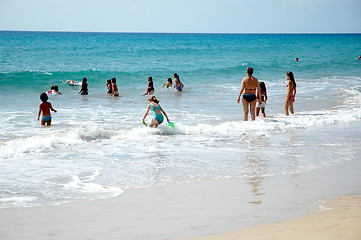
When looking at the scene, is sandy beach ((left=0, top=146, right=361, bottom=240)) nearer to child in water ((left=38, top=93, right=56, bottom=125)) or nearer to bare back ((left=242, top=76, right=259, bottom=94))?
bare back ((left=242, top=76, right=259, bottom=94))

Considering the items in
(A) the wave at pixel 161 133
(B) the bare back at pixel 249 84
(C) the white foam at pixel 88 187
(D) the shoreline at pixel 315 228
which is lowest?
(C) the white foam at pixel 88 187

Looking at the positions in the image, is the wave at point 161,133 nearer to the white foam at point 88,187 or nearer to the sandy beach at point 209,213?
the white foam at point 88,187

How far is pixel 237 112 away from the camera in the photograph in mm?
16125

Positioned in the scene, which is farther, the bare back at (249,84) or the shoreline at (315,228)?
the bare back at (249,84)

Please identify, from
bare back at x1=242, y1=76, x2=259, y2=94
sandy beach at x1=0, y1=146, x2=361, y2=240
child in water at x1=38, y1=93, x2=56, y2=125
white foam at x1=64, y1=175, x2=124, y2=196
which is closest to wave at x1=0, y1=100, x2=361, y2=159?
bare back at x1=242, y1=76, x2=259, y2=94

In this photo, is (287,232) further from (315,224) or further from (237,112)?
(237,112)

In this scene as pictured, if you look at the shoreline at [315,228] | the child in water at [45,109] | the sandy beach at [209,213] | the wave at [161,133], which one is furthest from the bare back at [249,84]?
the shoreline at [315,228]

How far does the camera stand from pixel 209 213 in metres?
5.70

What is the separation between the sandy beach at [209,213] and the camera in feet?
16.6

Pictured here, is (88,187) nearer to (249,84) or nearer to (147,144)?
(147,144)

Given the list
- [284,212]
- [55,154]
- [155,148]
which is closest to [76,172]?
[55,154]

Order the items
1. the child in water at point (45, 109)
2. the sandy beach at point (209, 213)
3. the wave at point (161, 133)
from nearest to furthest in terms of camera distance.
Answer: the sandy beach at point (209, 213) < the wave at point (161, 133) < the child in water at point (45, 109)

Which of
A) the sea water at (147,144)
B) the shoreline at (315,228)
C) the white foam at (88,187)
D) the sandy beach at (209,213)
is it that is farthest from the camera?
the sea water at (147,144)

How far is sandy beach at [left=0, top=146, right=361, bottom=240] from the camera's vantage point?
5055 millimetres
